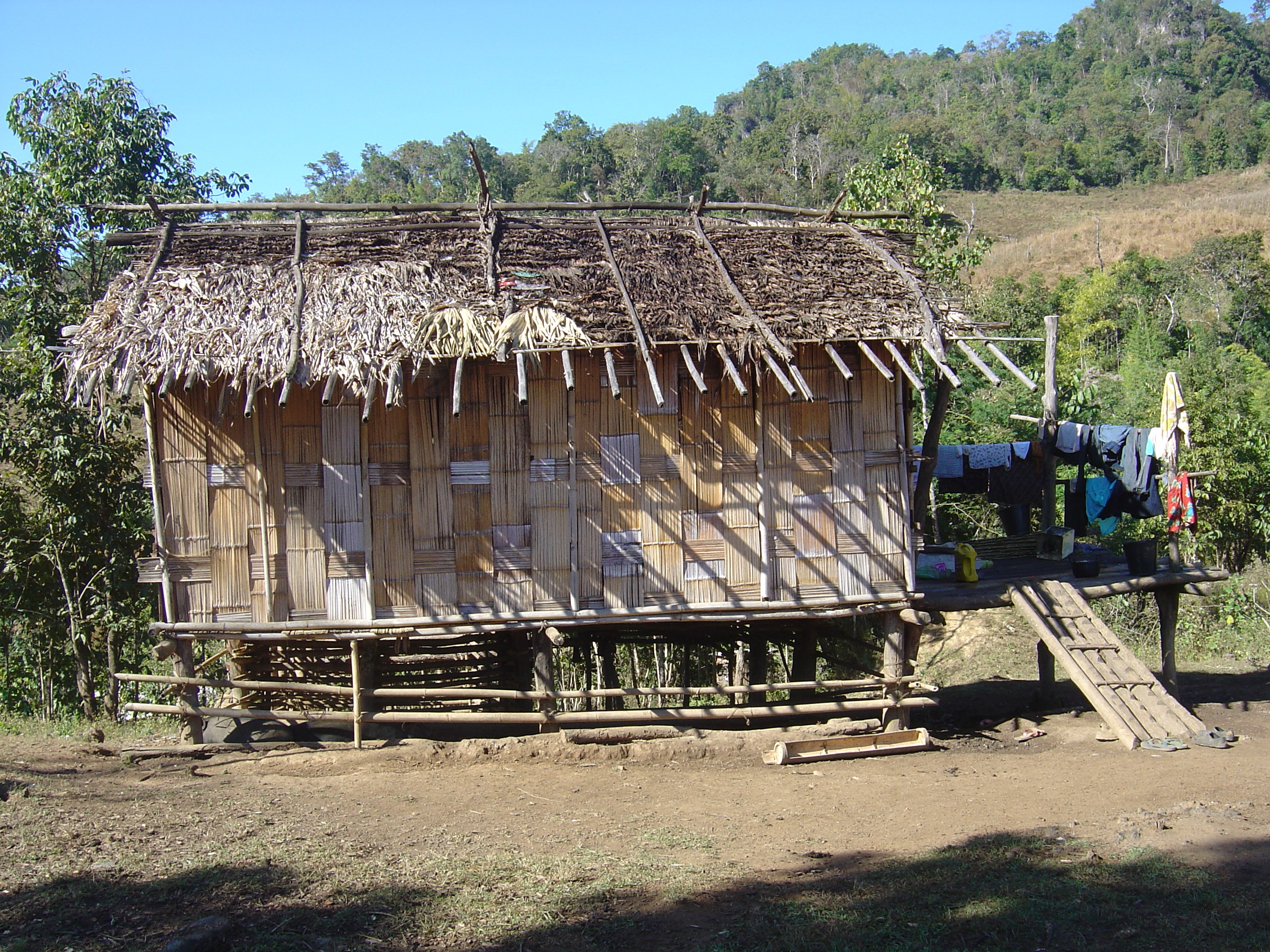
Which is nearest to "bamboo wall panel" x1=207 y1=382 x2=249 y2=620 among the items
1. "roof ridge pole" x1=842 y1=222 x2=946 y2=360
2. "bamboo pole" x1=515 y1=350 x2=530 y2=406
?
"bamboo pole" x1=515 y1=350 x2=530 y2=406

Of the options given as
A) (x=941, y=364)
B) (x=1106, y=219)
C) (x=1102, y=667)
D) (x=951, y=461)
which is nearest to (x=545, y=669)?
(x=941, y=364)

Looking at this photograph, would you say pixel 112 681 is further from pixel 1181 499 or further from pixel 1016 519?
pixel 1181 499

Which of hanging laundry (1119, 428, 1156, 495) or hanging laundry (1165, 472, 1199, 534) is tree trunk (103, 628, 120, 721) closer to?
hanging laundry (1119, 428, 1156, 495)

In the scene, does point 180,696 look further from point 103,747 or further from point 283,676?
point 283,676

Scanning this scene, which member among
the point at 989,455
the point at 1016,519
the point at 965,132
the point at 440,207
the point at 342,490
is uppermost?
the point at 965,132

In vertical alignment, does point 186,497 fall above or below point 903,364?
below

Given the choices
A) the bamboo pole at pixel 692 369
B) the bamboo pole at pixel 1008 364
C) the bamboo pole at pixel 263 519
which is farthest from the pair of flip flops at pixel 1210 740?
the bamboo pole at pixel 263 519

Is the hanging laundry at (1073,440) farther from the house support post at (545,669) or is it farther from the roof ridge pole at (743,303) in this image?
the house support post at (545,669)

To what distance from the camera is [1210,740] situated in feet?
27.6

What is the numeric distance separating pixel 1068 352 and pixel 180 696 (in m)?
28.2

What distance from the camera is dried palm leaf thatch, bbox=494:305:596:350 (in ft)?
26.4

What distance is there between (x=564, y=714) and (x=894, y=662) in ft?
10.2

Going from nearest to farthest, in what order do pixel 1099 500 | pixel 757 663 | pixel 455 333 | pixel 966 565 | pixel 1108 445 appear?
pixel 455 333 < pixel 966 565 < pixel 1108 445 < pixel 1099 500 < pixel 757 663

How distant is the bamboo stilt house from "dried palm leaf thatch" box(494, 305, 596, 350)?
2 cm
